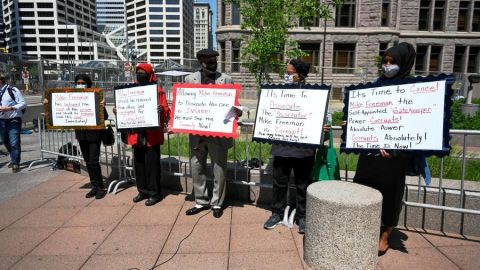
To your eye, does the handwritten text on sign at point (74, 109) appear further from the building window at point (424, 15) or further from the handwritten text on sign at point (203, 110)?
the building window at point (424, 15)

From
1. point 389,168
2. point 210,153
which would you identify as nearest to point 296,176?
point 389,168

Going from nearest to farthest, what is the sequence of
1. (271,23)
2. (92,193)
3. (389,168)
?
(389,168), (92,193), (271,23)

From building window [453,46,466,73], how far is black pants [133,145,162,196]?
37.7m

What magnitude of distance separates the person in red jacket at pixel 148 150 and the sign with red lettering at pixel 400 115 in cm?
267

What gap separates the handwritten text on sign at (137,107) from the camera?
4.85 meters

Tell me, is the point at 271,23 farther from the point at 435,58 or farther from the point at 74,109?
the point at 435,58

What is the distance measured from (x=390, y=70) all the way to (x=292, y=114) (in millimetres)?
1121

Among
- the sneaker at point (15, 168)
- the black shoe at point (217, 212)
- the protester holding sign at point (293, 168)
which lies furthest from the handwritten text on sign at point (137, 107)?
the sneaker at point (15, 168)

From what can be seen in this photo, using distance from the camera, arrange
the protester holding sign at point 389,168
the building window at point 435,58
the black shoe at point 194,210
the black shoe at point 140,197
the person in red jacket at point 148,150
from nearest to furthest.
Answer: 1. the protester holding sign at point 389,168
2. the black shoe at point 194,210
3. the person in red jacket at point 148,150
4. the black shoe at point 140,197
5. the building window at point 435,58

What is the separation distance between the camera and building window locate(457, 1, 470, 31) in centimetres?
3347

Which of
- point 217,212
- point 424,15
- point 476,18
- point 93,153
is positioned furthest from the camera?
point 476,18

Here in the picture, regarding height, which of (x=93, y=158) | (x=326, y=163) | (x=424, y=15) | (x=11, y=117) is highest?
(x=424, y=15)

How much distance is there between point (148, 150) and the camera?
16.6 ft

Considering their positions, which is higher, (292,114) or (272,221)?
(292,114)
